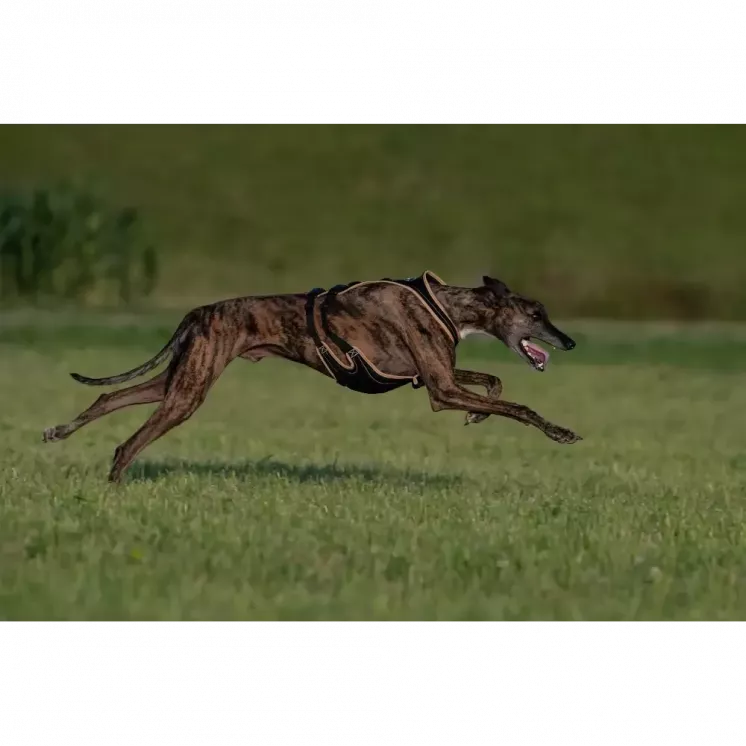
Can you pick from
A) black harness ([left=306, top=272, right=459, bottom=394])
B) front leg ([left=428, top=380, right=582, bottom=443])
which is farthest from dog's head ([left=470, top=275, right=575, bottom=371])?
front leg ([left=428, top=380, right=582, bottom=443])

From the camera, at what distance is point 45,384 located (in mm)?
21422

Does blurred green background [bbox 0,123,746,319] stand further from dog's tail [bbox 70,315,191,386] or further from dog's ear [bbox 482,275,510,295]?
dog's ear [bbox 482,275,510,295]

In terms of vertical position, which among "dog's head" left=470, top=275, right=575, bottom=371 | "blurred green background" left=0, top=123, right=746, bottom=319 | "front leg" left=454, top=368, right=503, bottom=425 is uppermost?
"blurred green background" left=0, top=123, right=746, bottom=319

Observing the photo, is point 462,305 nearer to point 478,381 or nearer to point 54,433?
point 478,381

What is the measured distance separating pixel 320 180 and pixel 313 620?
47209mm

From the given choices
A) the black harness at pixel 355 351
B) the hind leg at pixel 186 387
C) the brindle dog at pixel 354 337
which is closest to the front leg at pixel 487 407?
the brindle dog at pixel 354 337

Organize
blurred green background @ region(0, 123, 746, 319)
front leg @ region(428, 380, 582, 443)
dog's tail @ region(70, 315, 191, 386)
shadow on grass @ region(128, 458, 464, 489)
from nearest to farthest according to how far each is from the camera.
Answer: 1. front leg @ region(428, 380, 582, 443)
2. dog's tail @ region(70, 315, 191, 386)
3. shadow on grass @ region(128, 458, 464, 489)
4. blurred green background @ region(0, 123, 746, 319)

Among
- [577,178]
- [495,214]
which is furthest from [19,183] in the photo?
[577,178]

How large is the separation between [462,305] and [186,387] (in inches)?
92.1

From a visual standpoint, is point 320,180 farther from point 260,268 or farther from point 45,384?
point 45,384

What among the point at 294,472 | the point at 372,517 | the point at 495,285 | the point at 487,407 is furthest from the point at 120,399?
the point at 495,285

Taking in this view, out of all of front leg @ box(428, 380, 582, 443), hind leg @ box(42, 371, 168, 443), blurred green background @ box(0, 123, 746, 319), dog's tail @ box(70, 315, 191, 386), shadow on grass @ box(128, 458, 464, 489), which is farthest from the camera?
blurred green background @ box(0, 123, 746, 319)

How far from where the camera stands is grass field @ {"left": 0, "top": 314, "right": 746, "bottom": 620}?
7859 millimetres

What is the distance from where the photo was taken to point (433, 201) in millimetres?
53562
